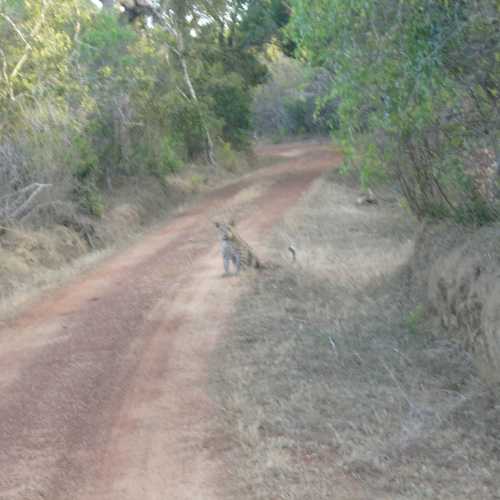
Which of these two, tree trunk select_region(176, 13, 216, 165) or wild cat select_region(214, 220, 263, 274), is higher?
tree trunk select_region(176, 13, 216, 165)

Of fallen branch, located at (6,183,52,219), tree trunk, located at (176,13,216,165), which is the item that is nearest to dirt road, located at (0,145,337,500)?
fallen branch, located at (6,183,52,219)

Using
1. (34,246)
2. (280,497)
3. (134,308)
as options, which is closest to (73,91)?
(34,246)

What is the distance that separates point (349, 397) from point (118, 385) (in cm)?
246

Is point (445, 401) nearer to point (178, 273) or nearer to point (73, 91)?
point (178, 273)

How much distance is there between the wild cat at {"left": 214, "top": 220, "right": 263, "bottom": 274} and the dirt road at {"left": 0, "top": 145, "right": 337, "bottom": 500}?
0.35 metres

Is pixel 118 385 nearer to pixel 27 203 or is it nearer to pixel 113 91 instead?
pixel 27 203

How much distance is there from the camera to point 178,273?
15.3 m

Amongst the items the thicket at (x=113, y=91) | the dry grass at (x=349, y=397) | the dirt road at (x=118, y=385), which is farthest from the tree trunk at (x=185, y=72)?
the dry grass at (x=349, y=397)

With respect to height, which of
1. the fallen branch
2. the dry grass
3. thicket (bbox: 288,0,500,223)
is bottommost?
the dry grass

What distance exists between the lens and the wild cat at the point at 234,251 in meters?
14.1

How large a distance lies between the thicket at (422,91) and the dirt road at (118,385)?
3134mm

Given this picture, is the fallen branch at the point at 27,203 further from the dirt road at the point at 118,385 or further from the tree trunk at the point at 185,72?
the tree trunk at the point at 185,72

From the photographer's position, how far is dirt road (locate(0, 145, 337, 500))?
692cm

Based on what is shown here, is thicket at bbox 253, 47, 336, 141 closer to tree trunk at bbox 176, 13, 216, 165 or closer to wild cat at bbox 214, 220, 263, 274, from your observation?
tree trunk at bbox 176, 13, 216, 165
